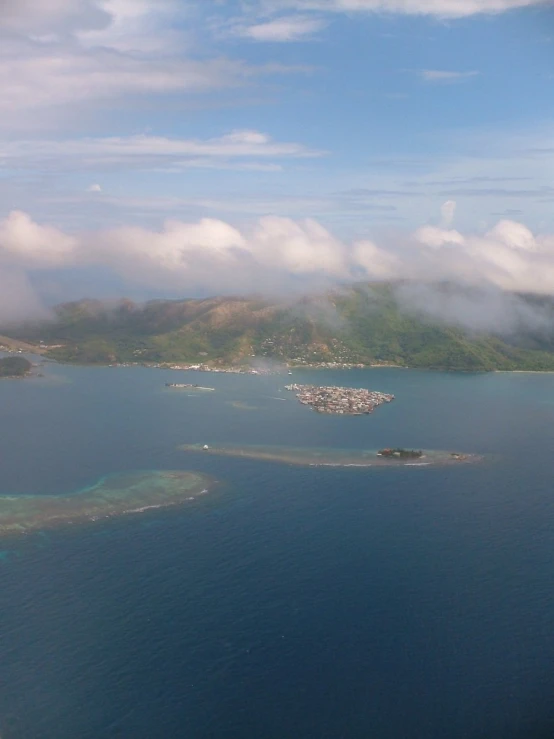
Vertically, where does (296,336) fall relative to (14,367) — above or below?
above

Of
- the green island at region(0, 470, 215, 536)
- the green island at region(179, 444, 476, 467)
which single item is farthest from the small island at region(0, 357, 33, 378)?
the green island at region(0, 470, 215, 536)

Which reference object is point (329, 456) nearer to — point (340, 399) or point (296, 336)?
point (340, 399)

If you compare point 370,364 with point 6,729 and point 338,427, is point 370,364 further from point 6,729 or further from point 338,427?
point 6,729

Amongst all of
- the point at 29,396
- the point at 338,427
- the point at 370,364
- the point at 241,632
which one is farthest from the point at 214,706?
the point at 370,364

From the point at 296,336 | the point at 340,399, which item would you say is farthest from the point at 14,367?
the point at 296,336

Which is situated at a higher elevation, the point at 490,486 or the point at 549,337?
the point at 549,337

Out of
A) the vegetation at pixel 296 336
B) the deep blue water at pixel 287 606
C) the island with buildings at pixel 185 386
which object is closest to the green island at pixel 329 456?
the deep blue water at pixel 287 606
